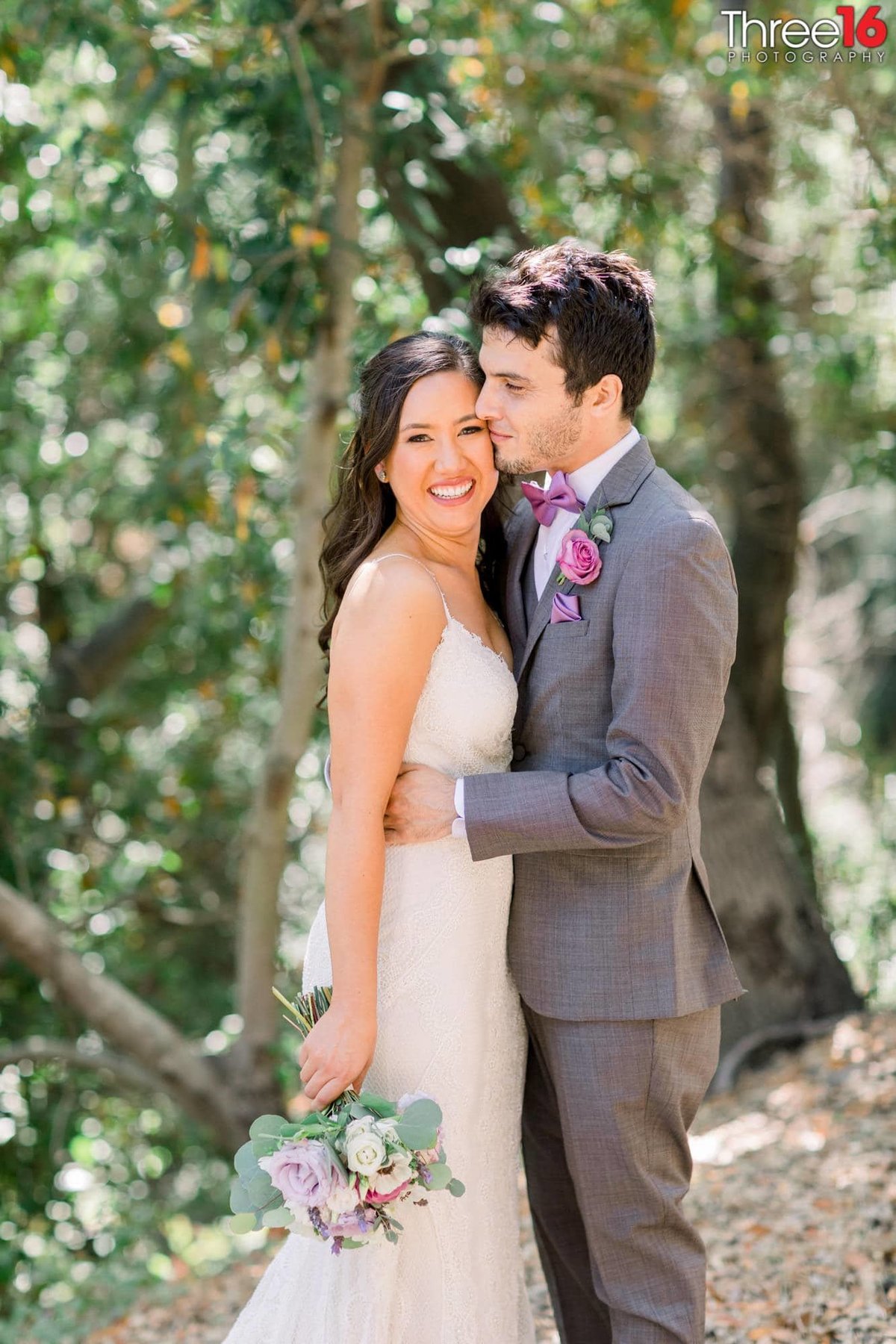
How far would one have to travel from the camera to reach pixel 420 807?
7.28 ft

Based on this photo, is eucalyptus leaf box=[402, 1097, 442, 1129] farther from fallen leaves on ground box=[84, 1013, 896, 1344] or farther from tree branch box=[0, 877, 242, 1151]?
tree branch box=[0, 877, 242, 1151]

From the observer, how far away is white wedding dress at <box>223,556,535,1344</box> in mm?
2258

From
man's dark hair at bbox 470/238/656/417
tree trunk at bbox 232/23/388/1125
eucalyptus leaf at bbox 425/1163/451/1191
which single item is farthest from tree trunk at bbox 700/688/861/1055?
eucalyptus leaf at bbox 425/1163/451/1191

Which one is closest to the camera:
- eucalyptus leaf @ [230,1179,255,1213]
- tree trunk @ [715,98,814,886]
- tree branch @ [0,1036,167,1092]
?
eucalyptus leaf @ [230,1179,255,1213]

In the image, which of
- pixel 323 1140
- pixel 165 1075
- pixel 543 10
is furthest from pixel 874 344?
pixel 323 1140

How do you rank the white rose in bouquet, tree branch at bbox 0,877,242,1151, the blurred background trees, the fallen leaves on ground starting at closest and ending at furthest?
the white rose in bouquet < the fallen leaves on ground < the blurred background trees < tree branch at bbox 0,877,242,1151

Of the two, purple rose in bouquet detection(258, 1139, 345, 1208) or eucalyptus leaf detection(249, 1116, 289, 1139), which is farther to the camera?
eucalyptus leaf detection(249, 1116, 289, 1139)

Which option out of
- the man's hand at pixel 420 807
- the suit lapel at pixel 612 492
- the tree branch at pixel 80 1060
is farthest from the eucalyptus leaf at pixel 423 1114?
the tree branch at pixel 80 1060

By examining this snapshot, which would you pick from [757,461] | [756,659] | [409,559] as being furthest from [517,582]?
[757,461]

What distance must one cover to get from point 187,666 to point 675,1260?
4862mm

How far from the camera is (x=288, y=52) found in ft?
11.1

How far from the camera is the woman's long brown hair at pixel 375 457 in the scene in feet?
7.78

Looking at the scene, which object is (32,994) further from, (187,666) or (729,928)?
(729,928)

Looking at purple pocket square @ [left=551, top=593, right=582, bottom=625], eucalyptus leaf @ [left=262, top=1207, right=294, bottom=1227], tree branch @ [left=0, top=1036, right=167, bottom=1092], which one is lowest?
tree branch @ [left=0, top=1036, right=167, bottom=1092]
